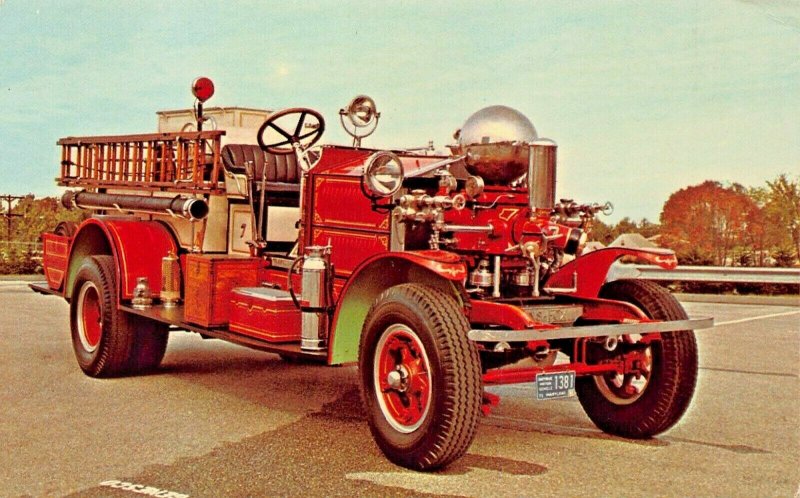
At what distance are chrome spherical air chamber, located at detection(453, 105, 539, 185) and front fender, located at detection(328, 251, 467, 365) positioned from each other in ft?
2.60

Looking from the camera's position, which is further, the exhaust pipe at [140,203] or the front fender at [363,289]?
the exhaust pipe at [140,203]

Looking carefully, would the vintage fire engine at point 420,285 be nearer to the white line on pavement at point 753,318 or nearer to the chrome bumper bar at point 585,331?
the chrome bumper bar at point 585,331

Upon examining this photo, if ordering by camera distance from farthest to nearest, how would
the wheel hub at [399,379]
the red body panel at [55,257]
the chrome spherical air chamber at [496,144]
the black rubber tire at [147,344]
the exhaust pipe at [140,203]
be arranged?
the red body panel at [55,257] < the black rubber tire at [147,344] < the exhaust pipe at [140,203] < the chrome spherical air chamber at [496,144] < the wheel hub at [399,379]

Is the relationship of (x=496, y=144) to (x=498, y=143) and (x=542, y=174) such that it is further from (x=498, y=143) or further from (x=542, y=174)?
(x=542, y=174)

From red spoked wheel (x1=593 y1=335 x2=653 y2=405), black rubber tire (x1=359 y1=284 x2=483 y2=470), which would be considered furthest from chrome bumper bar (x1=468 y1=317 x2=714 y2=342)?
red spoked wheel (x1=593 y1=335 x2=653 y2=405)

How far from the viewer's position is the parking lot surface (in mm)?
A: 4992

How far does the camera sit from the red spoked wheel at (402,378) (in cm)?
528

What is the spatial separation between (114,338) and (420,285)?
11.6ft

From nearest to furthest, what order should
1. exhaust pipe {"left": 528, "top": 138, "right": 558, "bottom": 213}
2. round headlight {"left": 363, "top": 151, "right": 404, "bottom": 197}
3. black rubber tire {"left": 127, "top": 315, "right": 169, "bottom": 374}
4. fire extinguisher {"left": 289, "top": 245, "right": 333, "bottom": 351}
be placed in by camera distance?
1. exhaust pipe {"left": 528, "top": 138, "right": 558, "bottom": 213}
2. round headlight {"left": 363, "top": 151, "right": 404, "bottom": 197}
3. fire extinguisher {"left": 289, "top": 245, "right": 333, "bottom": 351}
4. black rubber tire {"left": 127, "top": 315, "right": 169, "bottom": 374}

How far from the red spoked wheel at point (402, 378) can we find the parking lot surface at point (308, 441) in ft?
0.94

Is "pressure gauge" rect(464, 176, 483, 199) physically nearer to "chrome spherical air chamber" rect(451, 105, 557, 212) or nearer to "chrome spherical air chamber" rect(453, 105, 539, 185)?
"chrome spherical air chamber" rect(451, 105, 557, 212)

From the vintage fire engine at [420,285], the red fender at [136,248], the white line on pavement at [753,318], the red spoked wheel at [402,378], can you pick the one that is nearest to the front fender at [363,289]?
the vintage fire engine at [420,285]

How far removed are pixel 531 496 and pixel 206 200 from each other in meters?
3.99

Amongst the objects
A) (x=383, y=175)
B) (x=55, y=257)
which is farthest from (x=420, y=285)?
(x=55, y=257)
